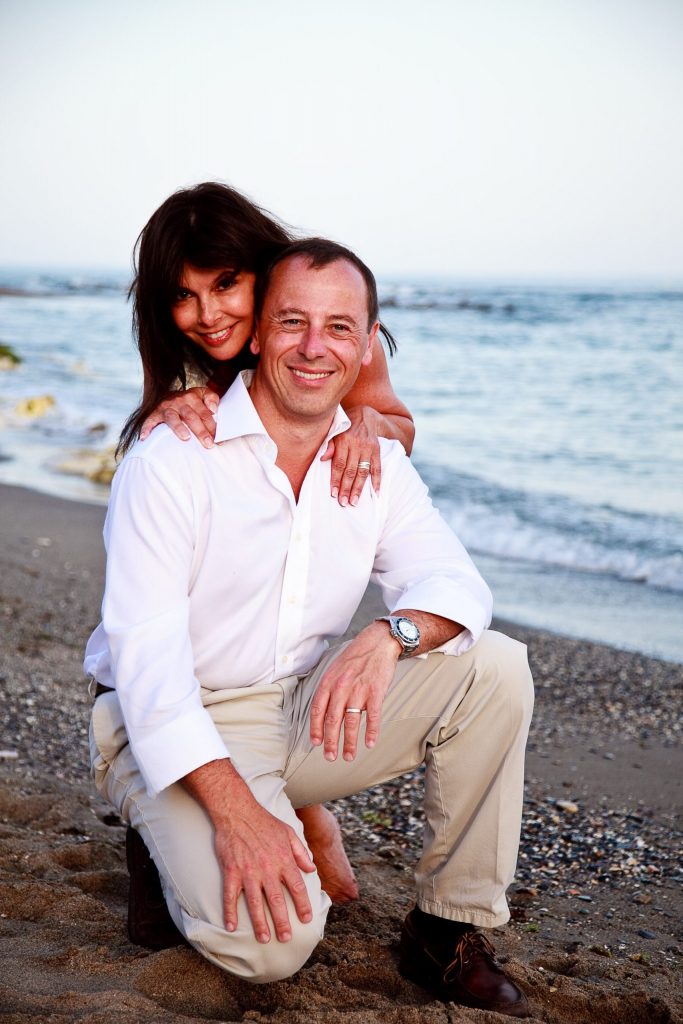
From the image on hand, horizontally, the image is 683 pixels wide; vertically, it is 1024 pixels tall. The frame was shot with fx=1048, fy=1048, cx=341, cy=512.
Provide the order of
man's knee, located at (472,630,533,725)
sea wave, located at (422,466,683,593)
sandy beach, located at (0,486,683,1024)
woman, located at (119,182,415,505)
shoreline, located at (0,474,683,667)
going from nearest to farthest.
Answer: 1. sandy beach, located at (0,486,683,1024)
2. man's knee, located at (472,630,533,725)
3. woman, located at (119,182,415,505)
4. shoreline, located at (0,474,683,667)
5. sea wave, located at (422,466,683,593)

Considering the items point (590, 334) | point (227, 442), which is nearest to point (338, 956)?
point (227, 442)

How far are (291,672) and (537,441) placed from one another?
34.5 ft

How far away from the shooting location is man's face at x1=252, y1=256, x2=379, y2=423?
3.00m

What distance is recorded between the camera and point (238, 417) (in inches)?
115

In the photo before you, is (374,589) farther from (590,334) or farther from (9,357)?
(590,334)

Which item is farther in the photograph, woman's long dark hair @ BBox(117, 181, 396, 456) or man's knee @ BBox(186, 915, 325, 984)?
woman's long dark hair @ BBox(117, 181, 396, 456)

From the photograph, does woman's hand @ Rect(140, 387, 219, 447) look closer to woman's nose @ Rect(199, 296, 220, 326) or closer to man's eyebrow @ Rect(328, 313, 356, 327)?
woman's nose @ Rect(199, 296, 220, 326)

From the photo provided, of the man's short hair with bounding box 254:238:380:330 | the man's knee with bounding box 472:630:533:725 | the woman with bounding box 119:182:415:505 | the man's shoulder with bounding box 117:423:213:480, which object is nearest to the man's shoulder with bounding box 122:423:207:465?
the man's shoulder with bounding box 117:423:213:480

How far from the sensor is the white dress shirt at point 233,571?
2.59 m

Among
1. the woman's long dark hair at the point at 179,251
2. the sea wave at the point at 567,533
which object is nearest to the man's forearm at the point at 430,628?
the woman's long dark hair at the point at 179,251

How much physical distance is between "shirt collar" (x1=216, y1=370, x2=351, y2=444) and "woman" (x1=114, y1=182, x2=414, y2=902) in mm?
70

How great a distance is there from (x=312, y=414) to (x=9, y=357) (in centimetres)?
1883

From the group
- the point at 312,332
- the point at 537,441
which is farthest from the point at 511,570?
the point at 537,441

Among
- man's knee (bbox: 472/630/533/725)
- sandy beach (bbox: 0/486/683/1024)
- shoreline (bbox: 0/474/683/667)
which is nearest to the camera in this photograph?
sandy beach (bbox: 0/486/683/1024)
